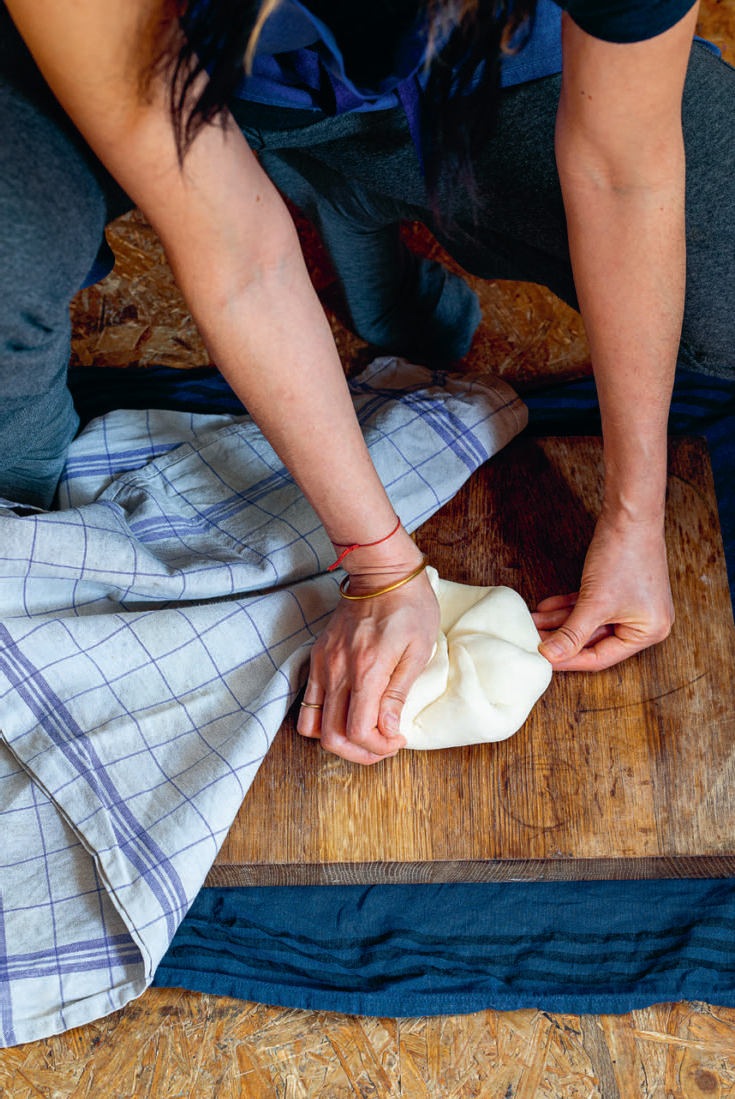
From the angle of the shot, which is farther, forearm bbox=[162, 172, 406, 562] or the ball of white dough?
the ball of white dough

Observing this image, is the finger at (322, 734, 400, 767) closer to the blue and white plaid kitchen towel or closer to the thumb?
the blue and white plaid kitchen towel

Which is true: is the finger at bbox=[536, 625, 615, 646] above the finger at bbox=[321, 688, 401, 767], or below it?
below

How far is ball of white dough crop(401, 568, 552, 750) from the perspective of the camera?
0.75 m

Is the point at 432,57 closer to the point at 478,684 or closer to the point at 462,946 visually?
the point at 478,684

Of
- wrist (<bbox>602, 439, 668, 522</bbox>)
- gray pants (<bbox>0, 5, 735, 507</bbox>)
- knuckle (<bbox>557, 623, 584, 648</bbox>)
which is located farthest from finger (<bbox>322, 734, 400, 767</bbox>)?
gray pants (<bbox>0, 5, 735, 507</bbox>)

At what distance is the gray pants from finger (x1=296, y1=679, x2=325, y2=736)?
383mm

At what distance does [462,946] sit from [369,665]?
1.39 ft

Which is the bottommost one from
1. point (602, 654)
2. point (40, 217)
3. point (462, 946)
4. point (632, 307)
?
point (462, 946)

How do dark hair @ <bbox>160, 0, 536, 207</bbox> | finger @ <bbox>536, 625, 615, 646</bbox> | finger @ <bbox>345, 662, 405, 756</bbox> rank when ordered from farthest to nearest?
finger @ <bbox>536, 625, 615, 646</bbox>, finger @ <bbox>345, 662, 405, 756</bbox>, dark hair @ <bbox>160, 0, 536, 207</bbox>

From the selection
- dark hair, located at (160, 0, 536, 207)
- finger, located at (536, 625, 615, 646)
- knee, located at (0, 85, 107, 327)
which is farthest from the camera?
finger, located at (536, 625, 615, 646)

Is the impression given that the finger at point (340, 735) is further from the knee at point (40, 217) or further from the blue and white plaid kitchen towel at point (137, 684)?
the knee at point (40, 217)

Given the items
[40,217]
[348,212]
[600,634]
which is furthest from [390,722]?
[348,212]

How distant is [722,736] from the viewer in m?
0.81

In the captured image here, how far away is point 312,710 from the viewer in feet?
2.55
